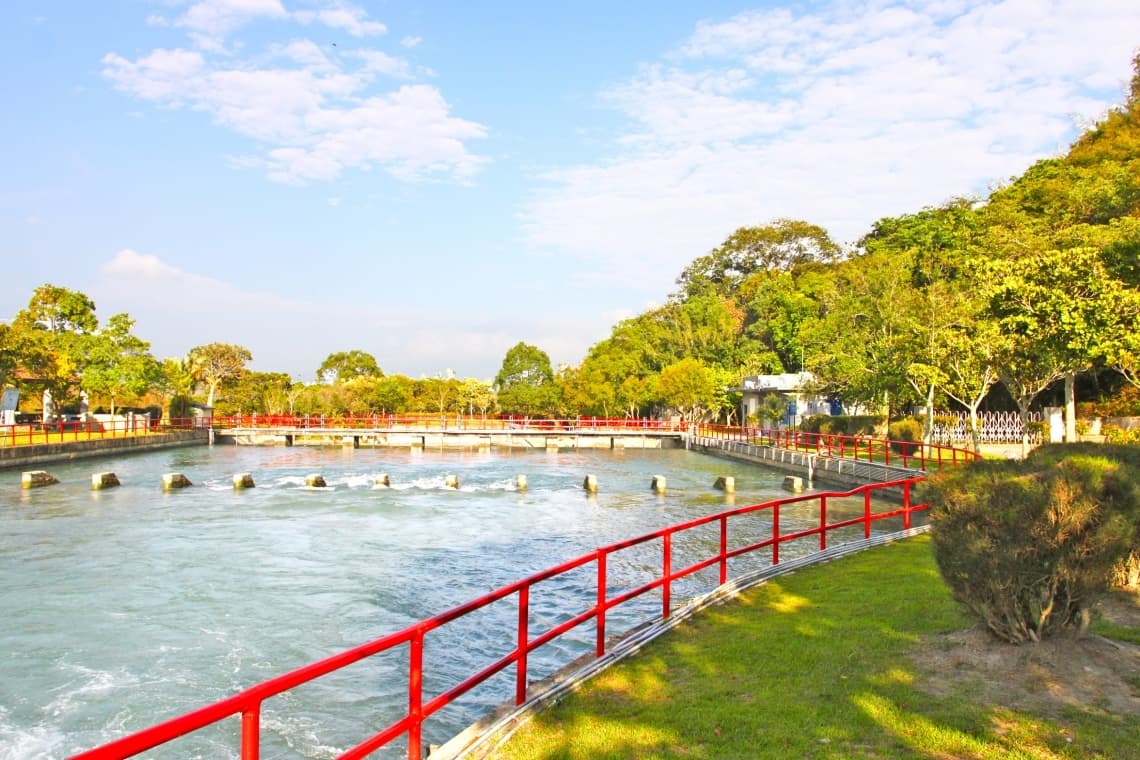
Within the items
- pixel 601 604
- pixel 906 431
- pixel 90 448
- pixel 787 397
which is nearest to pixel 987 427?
pixel 906 431

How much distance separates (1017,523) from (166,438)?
51.5 metres

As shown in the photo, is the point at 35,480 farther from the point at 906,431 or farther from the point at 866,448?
the point at 906,431

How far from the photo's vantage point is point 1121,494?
244 inches

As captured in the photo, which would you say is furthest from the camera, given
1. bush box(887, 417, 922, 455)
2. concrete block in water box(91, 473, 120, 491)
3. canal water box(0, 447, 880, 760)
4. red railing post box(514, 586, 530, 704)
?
bush box(887, 417, 922, 455)

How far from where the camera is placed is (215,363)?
75062mm

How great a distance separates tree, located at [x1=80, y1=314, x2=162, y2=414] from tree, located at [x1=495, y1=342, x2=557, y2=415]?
31377 mm

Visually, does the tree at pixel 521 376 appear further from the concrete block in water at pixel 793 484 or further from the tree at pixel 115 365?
the concrete block in water at pixel 793 484

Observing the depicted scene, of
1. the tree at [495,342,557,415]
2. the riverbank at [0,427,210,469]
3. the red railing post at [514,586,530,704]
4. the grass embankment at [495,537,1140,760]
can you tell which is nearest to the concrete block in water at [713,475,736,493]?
the grass embankment at [495,537,1140,760]

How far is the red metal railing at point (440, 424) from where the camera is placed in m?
59.0

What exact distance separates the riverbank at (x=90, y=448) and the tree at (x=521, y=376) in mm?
27495

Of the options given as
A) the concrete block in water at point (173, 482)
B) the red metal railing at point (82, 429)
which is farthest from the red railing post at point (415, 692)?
the red metal railing at point (82, 429)

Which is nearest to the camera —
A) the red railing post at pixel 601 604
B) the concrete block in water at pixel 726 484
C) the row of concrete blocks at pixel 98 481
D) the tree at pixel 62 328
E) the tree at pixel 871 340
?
the red railing post at pixel 601 604

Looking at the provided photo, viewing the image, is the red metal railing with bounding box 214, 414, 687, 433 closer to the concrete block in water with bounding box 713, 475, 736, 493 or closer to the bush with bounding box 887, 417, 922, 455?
the bush with bounding box 887, 417, 922, 455

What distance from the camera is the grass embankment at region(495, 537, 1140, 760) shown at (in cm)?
519
